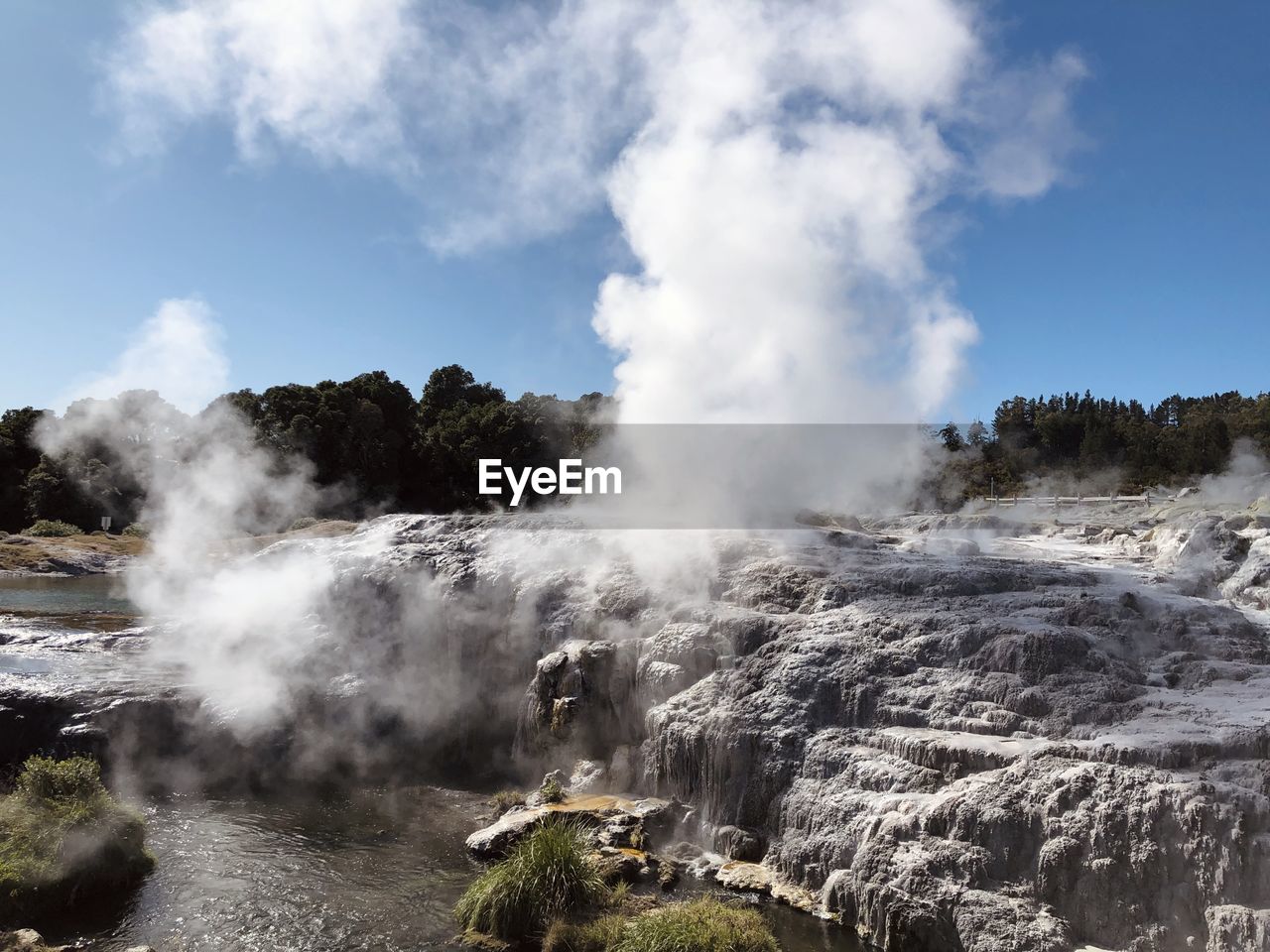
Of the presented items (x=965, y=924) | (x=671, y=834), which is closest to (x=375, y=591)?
(x=671, y=834)

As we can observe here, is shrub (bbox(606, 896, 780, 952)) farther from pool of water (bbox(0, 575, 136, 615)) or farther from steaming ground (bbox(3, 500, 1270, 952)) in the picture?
pool of water (bbox(0, 575, 136, 615))

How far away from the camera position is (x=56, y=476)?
146ft

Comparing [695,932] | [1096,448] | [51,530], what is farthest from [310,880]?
[1096,448]

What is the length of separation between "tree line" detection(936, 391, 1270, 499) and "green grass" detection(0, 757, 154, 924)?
42.4 metres

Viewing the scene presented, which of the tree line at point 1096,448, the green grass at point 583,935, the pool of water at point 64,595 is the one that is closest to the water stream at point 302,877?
the green grass at point 583,935

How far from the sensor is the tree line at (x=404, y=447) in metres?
38.6

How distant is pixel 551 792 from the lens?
38.9 feet

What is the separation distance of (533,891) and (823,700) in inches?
162

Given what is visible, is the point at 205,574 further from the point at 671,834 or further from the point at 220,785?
the point at 671,834

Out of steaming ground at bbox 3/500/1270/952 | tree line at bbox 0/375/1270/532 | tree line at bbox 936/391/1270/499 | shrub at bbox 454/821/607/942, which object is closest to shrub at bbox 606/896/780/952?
shrub at bbox 454/821/607/942

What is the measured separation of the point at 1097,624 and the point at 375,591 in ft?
41.6

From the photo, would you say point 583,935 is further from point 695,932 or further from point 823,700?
point 823,700

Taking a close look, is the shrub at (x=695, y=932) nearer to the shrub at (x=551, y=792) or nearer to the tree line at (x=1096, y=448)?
the shrub at (x=551, y=792)

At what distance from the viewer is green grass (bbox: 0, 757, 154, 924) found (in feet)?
29.6
